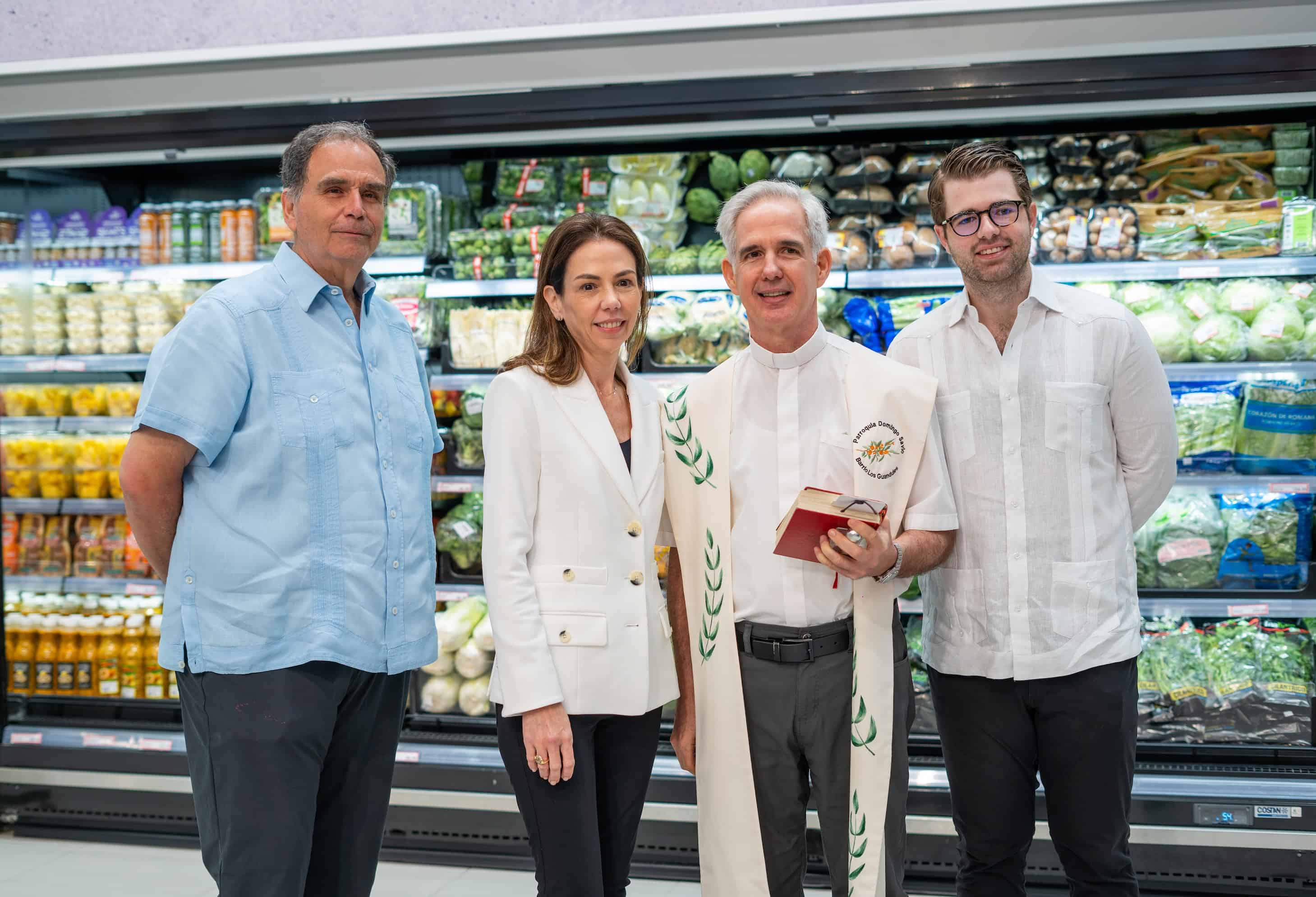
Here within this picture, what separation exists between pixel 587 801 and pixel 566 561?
1.47 ft

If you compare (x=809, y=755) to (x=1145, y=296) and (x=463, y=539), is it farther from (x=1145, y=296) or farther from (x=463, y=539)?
(x=1145, y=296)

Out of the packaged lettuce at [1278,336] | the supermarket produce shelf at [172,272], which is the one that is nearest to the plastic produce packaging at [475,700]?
the supermarket produce shelf at [172,272]

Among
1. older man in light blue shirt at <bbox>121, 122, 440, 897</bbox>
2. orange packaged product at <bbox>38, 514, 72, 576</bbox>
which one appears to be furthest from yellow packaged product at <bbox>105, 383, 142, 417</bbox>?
older man in light blue shirt at <bbox>121, 122, 440, 897</bbox>

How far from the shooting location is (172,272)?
3771mm

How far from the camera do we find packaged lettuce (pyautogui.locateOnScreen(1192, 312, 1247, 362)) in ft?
10.6

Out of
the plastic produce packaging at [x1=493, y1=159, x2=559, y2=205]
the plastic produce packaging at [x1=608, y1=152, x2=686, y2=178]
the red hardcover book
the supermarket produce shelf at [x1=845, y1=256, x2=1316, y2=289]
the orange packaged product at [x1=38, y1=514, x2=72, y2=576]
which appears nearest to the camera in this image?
the red hardcover book

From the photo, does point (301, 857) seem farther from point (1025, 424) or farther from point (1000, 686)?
point (1025, 424)

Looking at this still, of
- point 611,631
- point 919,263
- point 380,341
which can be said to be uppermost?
point 919,263

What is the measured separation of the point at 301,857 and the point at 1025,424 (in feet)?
5.48

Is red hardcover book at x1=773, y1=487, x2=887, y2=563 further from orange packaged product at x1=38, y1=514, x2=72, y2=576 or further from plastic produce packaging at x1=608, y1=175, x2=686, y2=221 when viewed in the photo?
orange packaged product at x1=38, y1=514, x2=72, y2=576

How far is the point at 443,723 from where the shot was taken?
143 inches

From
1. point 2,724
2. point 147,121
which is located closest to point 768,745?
point 147,121

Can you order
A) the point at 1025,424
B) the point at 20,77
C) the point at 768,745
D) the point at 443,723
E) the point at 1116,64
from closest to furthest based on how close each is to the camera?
the point at 768,745
the point at 1025,424
the point at 1116,64
the point at 20,77
the point at 443,723

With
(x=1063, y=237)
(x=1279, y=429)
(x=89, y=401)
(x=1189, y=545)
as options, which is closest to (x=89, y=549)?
(x=89, y=401)
